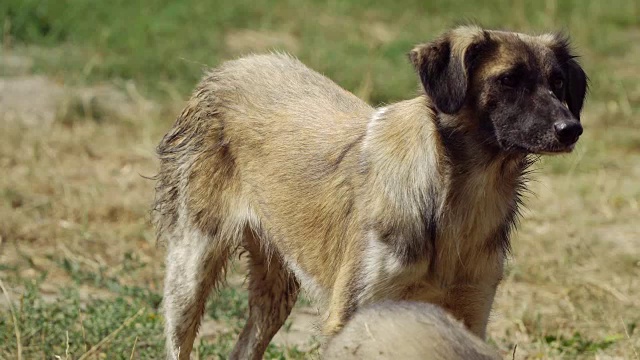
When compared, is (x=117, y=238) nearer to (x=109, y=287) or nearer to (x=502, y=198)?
(x=109, y=287)

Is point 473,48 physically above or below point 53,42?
above

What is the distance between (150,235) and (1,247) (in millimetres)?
966

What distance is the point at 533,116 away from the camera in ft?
16.8

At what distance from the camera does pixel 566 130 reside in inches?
199

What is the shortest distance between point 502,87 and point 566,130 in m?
0.35

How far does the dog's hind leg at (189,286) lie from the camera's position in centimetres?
617

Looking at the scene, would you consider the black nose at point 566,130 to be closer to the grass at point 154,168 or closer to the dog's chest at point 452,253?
the dog's chest at point 452,253

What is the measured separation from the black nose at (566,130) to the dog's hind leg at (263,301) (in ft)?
6.00

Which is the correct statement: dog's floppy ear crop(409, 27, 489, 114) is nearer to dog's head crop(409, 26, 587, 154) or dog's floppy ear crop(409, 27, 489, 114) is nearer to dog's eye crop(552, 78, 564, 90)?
dog's head crop(409, 26, 587, 154)

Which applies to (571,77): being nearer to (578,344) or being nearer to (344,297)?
(344,297)

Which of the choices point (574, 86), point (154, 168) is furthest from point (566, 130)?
point (154, 168)

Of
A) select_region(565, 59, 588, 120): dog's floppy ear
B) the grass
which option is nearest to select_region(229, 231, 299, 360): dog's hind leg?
the grass

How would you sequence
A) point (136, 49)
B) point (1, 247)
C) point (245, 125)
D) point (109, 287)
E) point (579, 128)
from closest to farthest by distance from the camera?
point (579, 128), point (245, 125), point (109, 287), point (1, 247), point (136, 49)

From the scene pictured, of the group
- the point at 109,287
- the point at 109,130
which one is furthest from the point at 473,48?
the point at 109,130
